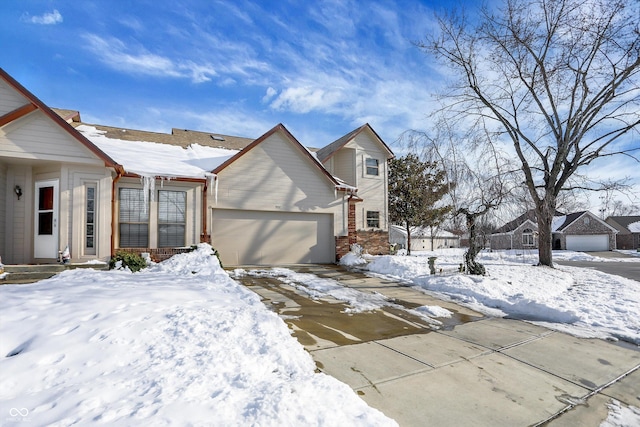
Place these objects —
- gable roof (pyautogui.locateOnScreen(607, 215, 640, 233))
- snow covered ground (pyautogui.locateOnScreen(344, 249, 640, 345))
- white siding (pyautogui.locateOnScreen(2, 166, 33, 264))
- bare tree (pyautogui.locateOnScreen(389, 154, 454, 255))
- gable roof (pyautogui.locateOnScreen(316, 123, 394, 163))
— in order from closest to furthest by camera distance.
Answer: snow covered ground (pyautogui.locateOnScreen(344, 249, 640, 345)) < white siding (pyautogui.locateOnScreen(2, 166, 33, 264)) < gable roof (pyautogui.locateOnScreen(316, 123, 394, 163)) < bare tree (pyautogui.locateOnScreen(389, 154, 454, 255)) < gable roof (pyautogui.locateOnScreen(607, 215, 640, 233))


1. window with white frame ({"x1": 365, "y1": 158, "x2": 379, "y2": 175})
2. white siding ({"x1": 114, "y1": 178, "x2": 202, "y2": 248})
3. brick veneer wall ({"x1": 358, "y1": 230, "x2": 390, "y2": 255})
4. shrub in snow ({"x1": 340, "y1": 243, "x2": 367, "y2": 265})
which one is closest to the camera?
white siding ({"x1": 114, "y1": 178, "x2": 202, "y2": 248})

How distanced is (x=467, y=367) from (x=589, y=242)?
45.1 m

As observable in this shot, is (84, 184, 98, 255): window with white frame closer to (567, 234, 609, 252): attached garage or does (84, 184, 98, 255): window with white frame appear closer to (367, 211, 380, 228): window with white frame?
(367, 211, 380, 228): window with white frame

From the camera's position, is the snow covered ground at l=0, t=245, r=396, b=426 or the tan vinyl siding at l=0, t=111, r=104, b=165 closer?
the snow covered ground at l=0, t=245, r=396, b=426

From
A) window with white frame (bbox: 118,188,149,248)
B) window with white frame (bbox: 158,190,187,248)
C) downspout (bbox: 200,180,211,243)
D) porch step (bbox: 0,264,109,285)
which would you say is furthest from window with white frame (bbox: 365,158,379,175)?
porch step (bbox: 0,264,109,285)

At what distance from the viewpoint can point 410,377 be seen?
3.57 m

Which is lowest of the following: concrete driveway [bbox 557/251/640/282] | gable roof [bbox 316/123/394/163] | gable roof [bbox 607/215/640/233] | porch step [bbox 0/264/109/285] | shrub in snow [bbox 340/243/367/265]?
concrete driveway [bbox 557/251/640/282]

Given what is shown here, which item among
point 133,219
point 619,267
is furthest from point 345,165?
point 619,267

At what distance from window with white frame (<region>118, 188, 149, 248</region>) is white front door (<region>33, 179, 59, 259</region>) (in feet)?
5.53

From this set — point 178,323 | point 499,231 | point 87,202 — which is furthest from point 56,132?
point 499,231

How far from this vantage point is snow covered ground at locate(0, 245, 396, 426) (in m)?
2.38

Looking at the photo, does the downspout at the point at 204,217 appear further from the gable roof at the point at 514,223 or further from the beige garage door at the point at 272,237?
the gable roof at the point at 514,223

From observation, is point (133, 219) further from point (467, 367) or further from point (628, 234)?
point (628, 234)

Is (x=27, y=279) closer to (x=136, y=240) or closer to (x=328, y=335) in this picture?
(x=136, y=240)
